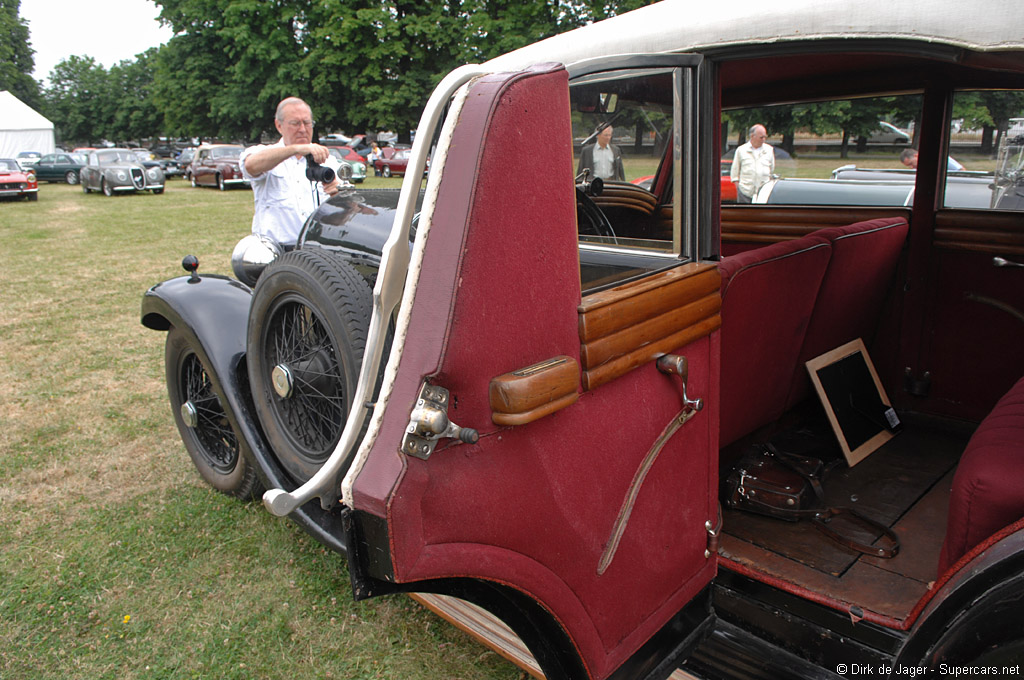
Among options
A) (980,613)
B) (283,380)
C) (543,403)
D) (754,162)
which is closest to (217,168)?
(754,162)

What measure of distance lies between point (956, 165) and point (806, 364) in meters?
1.14

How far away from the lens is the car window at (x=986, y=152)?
2.63 meters

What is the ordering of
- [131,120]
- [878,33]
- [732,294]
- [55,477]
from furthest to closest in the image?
[131,120] < [55,477] < [732,294] < [878,33]

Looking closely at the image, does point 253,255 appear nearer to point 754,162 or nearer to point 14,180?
point 754,162

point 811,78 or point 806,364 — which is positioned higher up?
point 811,78

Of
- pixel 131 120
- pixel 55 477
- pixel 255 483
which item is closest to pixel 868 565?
pixel 255 483

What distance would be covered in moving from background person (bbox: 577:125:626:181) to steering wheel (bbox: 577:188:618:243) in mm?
Answer: 84

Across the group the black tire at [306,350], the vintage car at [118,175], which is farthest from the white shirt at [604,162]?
the vintage car at [118,175]

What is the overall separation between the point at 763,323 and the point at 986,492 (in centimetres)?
89

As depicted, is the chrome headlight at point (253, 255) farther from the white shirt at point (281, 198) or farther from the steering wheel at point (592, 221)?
the steering wheel at point (592, 221)

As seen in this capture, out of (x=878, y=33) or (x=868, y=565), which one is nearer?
(x=878, y=33)

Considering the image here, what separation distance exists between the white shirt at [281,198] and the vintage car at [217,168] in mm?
20109

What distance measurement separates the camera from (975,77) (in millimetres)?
2561

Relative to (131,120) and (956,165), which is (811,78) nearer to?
(956,165)
